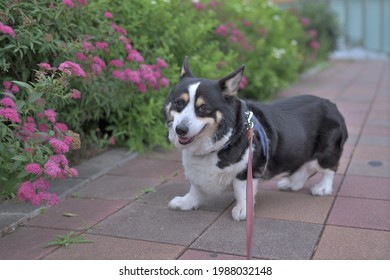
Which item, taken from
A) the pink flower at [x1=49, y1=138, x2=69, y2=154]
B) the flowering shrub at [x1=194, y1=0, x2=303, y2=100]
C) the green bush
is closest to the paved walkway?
the pink flower at [x1=49, y1=138, x2=69, y2=154]

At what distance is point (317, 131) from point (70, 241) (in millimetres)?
2293

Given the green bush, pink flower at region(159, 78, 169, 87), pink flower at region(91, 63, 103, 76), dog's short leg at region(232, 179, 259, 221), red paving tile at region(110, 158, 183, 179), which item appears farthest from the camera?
the green bush

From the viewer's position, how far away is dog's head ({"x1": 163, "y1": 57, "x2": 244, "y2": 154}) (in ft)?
12.2

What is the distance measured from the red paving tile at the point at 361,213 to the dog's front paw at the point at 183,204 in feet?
3.54

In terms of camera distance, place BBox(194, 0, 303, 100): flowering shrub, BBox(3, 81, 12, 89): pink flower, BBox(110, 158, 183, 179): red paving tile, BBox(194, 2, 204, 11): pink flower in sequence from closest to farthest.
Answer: BBox(3, 81, 12, 89): pink flower
BBox(110, 158, 183, 179): red paving tile
BBox(194, 2, 204, 11): pink flower
BBox(194, 0, 303, 100): flowering shrub

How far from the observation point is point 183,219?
4.21 m

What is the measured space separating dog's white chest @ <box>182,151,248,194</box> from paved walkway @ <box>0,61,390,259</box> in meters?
0.27

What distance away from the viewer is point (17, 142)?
3.71 metres

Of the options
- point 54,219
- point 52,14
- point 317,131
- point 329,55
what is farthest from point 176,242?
point 329,55

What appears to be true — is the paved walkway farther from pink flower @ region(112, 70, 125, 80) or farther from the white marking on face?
pink flower @ region(112, 70, 125, 80)

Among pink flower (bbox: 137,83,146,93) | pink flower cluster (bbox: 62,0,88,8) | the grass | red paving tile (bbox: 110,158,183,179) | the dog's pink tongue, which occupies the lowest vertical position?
red paving tile (bbox: 110,158,183,179)

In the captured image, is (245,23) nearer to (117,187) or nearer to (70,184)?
(117,187)

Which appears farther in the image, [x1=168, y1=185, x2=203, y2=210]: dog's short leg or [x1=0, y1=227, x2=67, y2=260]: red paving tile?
[x1=168, y1=185, x2=203, y2=210]: dog's short leg
